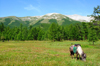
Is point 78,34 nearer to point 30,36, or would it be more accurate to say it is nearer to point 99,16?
point 30,36

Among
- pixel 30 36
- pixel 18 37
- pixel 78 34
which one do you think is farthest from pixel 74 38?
pixel 18 37

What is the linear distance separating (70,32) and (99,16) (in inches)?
2491

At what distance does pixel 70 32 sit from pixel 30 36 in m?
48.6

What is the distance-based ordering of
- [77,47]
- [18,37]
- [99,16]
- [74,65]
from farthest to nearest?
[18,37], [99,16], [77,47], [74,65]

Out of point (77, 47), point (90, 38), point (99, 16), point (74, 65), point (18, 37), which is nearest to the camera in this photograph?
point (74, 65)

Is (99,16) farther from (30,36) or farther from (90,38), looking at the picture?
(30,36)

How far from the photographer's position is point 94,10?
30453 mm

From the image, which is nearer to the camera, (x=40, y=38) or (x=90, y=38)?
(x=90, y=38)

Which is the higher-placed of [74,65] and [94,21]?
[94,21]

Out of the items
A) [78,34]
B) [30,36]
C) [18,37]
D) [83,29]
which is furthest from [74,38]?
[18,37]

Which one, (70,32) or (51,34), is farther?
(70,32)

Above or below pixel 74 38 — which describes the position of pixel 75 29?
above

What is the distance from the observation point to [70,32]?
9275 centimetres

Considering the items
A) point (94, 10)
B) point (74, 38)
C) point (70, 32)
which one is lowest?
point (74, 38)
